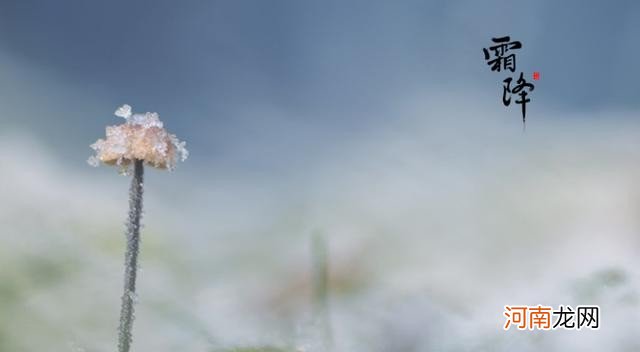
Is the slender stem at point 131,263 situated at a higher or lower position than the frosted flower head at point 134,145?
lower

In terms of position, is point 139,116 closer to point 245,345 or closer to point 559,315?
point 245,345

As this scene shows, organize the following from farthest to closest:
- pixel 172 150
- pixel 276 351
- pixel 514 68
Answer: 1. pixel 514 68
2. pixel 276 351
3. pixel 172 150

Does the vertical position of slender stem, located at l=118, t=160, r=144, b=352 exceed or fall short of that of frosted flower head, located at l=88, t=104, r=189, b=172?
it falls short

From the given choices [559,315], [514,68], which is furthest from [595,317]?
[514,68]
